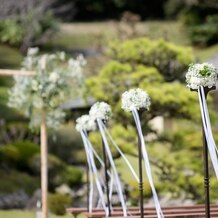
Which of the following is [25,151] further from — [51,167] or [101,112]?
[101,112]

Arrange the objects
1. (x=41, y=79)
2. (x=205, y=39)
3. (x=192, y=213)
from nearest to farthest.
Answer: (x=192, y=213) → (x=41, y=79) → (x=205, y=39)

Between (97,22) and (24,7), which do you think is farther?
(97,22)

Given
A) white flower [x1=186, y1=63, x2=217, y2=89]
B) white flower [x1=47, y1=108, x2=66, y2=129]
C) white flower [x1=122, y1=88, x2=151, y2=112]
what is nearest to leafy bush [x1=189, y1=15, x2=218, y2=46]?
white flower [x1=47, y1=108, x2=66, y2=129]

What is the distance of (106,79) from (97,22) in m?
21.0

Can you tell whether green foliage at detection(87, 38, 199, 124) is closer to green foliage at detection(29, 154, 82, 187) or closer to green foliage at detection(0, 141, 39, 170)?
green foliage at detection(29, 154, 82, 187)

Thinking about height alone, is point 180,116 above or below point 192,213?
above

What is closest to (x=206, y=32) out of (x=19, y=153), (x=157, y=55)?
(x=19, y=153)

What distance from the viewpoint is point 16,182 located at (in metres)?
13.3

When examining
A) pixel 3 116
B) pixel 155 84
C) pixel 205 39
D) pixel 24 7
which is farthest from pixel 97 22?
pixel 155 84

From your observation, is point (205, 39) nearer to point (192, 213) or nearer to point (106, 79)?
point (106, 79)

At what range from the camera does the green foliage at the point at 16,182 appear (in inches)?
508

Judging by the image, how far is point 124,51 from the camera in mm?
11570

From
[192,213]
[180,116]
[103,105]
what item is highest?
[180,116]

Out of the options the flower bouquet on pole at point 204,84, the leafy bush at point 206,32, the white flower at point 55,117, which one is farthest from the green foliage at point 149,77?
the leafy bush at point 206,32
